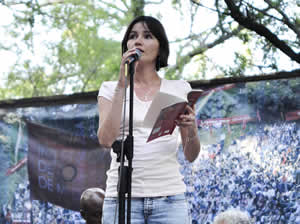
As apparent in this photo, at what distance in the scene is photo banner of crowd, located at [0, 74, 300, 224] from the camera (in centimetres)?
334

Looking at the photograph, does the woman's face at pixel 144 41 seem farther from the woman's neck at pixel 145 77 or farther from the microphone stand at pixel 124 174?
the microphone stand at pixel 124 174

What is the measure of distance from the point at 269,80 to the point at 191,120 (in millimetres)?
1972

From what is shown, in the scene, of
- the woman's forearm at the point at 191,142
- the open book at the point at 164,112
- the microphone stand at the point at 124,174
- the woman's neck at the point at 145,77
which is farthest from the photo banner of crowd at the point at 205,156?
the microphone stand at the point at 124,174

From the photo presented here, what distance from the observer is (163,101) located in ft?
5.21

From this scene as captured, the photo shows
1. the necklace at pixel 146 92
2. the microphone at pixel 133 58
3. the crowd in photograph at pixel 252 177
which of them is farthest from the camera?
the crowd in photograph at pixel 252 177

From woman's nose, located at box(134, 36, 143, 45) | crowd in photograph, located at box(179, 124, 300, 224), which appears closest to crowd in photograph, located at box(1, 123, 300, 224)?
crowd in photograph, located at box(179, 124, 300, 224)

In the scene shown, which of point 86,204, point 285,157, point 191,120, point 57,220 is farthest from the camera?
point 57,220

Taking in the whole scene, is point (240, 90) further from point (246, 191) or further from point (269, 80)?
point (246, 191)

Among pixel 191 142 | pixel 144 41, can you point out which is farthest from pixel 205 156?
pixel 144 41

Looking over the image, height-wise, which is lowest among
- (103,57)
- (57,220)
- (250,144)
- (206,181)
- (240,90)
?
(57,220)

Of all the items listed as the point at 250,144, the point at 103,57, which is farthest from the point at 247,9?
the point at 103,57

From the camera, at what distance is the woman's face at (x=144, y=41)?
1922 mm

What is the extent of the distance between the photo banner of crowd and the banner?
0.01 metres

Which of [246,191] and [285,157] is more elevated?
[285,157]
